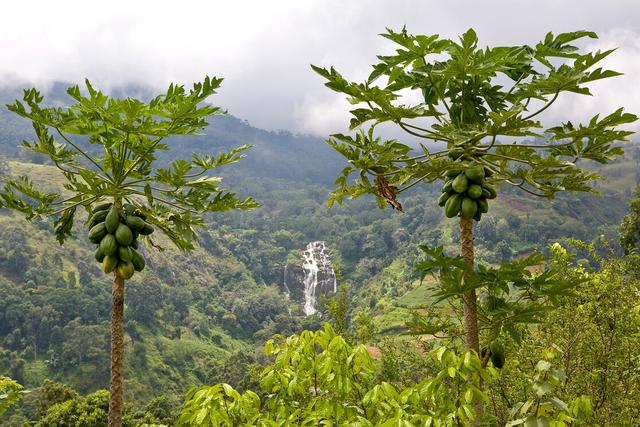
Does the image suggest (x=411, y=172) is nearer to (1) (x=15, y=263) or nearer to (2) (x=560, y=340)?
(2) (x=560, y=340)

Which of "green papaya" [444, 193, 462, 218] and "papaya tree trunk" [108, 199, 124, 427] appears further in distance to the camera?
"papaya tree trunk" [108, 199, 124, 427]

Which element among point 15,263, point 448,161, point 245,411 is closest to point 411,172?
point 448,161

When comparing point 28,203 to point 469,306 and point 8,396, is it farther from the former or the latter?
point 469,306

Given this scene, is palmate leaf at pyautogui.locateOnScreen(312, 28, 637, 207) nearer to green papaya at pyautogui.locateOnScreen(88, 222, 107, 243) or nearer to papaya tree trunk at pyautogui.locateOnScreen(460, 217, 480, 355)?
papaya tree trunk at pyautogui.locateOnScreen(460, 217, 480, 355)

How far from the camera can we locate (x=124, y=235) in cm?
462

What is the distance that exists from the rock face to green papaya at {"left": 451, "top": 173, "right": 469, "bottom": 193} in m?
131

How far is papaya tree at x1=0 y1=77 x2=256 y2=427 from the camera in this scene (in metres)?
4.19

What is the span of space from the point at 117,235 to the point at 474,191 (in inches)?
134

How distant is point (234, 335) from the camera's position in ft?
378

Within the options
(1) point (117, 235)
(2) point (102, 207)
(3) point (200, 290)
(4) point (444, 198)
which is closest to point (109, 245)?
(1) point (117, 235)

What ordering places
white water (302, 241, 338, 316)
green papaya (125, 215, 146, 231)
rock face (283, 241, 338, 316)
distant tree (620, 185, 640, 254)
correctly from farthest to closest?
1. rock face (283, 241, 338, 316)
2. white water (302, 241, 338, 316)
3. distant tree (620, 185, 640, 254)
4. green papaya (125, 215, 146, 231)

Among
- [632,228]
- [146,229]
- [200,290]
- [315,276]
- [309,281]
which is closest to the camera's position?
[146,229]

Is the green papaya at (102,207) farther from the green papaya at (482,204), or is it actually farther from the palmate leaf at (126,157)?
the green papaya at (482,204)

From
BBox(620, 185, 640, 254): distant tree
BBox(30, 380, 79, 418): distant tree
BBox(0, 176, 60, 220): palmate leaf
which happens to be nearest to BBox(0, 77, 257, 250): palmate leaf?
BBox(0, 176, 60, 220): palmate leaf
